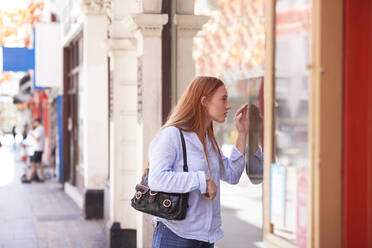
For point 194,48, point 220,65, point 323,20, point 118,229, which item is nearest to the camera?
point 323,20

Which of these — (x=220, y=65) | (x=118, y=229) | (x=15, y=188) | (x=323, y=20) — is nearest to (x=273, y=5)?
(x=323, y=20)

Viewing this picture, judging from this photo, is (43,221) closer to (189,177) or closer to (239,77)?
(239,77)

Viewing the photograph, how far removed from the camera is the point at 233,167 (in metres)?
3.66

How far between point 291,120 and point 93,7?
8.54 m

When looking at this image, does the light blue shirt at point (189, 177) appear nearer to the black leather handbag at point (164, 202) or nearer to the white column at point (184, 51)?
the black leather handbag at point (164, 202)

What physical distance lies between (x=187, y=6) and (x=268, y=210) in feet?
11.9

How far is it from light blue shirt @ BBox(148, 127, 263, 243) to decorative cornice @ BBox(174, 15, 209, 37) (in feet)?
9.72

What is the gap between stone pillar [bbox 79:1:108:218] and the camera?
36.4ft

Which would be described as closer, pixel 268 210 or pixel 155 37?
pixel 268 210

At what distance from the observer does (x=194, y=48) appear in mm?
6438

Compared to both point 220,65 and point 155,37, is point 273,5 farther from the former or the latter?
point 155,37

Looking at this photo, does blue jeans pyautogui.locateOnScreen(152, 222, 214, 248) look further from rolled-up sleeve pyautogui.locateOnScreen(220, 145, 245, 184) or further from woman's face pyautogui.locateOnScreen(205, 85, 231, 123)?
woman's face pyautogui.locateOnScreen(205, 85, 231, 123)

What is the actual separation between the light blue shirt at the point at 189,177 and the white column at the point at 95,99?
7.74 metres

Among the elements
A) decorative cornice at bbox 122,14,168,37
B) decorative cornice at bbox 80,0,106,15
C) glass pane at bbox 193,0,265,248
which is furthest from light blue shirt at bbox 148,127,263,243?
decorative cornice at bbox 80,0,106,15
